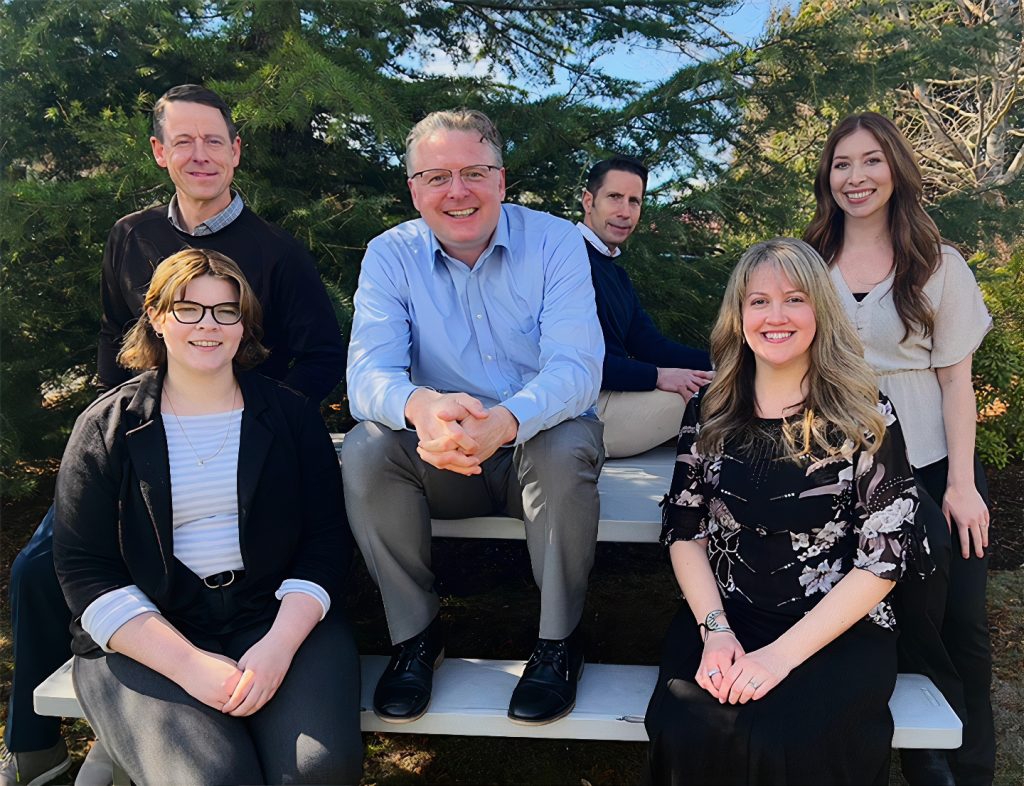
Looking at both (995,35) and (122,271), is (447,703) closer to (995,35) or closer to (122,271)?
(122,271)

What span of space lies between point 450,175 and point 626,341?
1.18m

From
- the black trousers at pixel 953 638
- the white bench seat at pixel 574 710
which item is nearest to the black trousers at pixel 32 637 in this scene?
the white bench seat at pixel 574 710

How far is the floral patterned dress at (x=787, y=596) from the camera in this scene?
1780mm

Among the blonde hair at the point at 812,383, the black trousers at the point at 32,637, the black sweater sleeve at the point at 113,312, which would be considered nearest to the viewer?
the blonde hair at the point at 812,383

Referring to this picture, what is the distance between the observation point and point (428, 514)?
7.15 ft

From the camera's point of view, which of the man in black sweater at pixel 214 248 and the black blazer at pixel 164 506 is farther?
the man in black sweater at pixel 214 248

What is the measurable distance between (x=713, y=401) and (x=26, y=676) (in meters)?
2.13

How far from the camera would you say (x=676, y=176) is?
359 centimetres

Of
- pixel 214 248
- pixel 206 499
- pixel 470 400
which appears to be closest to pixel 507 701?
pixel 470 400

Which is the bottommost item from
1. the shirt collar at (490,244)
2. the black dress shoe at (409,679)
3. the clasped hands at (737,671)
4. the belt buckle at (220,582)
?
the black dress shoe at (409,679)

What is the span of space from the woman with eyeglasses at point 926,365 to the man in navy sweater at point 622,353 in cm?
68

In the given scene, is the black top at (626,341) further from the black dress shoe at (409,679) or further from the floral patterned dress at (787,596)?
the black dress shoe at (409,679)

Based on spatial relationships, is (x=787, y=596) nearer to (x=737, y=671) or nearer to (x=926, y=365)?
(x=737, y=671)

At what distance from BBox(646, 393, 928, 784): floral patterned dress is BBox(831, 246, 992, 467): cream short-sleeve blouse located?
48cm
